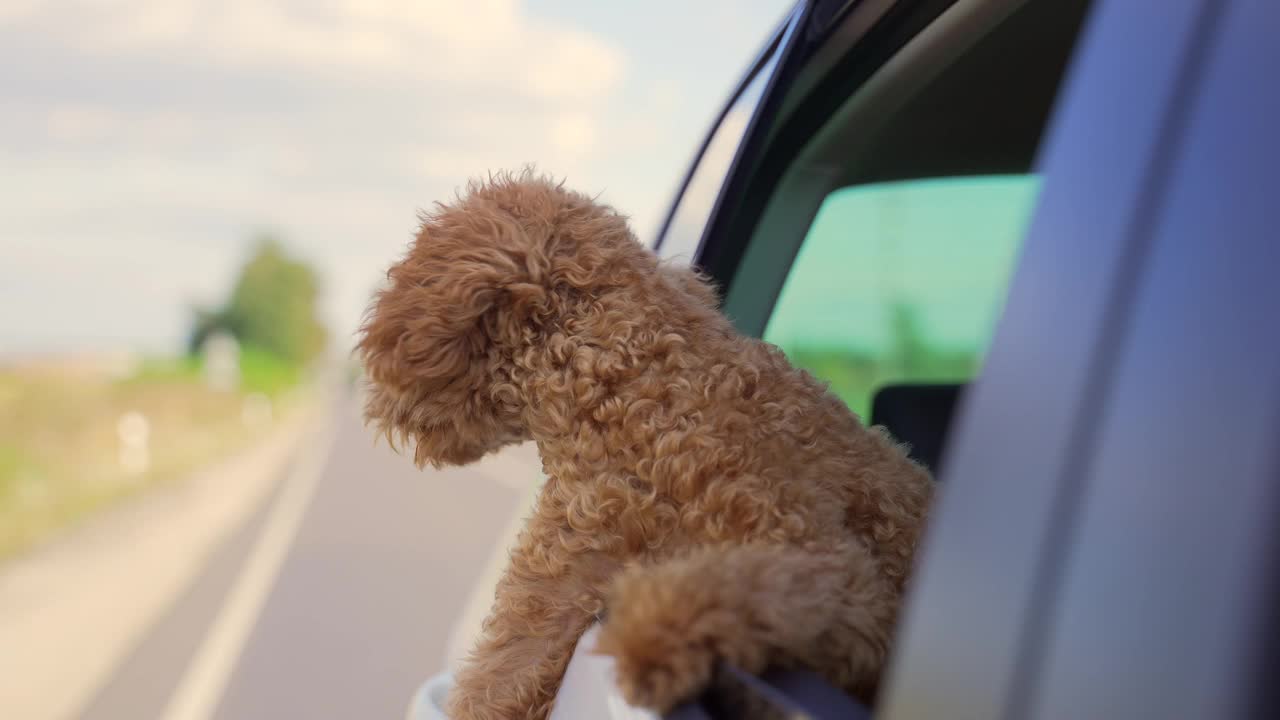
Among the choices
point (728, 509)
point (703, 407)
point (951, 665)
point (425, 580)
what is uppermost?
point (703, 407)

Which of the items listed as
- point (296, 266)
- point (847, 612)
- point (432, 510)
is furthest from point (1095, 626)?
point (296, 266)

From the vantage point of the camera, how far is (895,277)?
3643 mm

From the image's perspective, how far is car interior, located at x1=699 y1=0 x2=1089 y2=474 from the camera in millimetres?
2742

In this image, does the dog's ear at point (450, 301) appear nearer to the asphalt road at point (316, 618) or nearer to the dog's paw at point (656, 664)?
the dog's paw at point (656, 664)

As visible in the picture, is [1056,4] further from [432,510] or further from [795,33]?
[432,510]

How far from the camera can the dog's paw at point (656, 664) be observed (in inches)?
49.3

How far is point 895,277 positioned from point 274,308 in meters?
121

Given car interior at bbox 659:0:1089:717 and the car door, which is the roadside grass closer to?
car interior at bbox 659:0:1089:717

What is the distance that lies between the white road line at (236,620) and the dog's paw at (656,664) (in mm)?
5486

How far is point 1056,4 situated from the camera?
2908mm

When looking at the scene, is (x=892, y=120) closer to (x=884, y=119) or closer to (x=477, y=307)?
(x=884, y=119)

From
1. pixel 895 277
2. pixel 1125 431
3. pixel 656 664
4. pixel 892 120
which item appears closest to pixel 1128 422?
pixel 1125 431

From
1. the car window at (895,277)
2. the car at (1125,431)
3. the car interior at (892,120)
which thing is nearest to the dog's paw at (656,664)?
the car at (1125,431)

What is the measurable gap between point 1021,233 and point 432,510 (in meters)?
13.9
